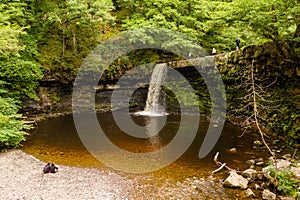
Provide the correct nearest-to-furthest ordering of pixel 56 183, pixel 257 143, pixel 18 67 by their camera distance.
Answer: pixel 56 183, pixel 257 143, pixel 18 67

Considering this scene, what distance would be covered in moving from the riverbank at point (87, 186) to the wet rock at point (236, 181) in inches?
10.8

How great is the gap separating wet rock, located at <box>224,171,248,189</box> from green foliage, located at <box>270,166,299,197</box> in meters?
0.88

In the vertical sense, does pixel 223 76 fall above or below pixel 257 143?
above

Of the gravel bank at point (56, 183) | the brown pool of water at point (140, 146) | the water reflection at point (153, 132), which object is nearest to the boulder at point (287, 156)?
the brown pool of water at point (140, 146)

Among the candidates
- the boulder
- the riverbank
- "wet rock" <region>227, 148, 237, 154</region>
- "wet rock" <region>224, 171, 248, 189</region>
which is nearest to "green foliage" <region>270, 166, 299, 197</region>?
"wet rock" <region>224, 171, 248, 189</region>

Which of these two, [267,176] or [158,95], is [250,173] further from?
[158,95]

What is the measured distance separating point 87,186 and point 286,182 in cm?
598

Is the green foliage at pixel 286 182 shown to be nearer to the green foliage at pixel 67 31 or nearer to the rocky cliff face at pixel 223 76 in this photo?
the rocky cliff face at pixel 223 76

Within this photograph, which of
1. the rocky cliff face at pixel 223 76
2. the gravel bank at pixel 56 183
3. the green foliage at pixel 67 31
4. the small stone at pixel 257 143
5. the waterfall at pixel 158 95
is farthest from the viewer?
the waterfall at pixel 158 95

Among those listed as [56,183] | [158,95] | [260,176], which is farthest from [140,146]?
[158,95]

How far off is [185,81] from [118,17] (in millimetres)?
11130

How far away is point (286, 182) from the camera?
761 cm

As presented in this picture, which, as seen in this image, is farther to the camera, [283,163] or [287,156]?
[287,156]

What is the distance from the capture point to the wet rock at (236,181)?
796cm
